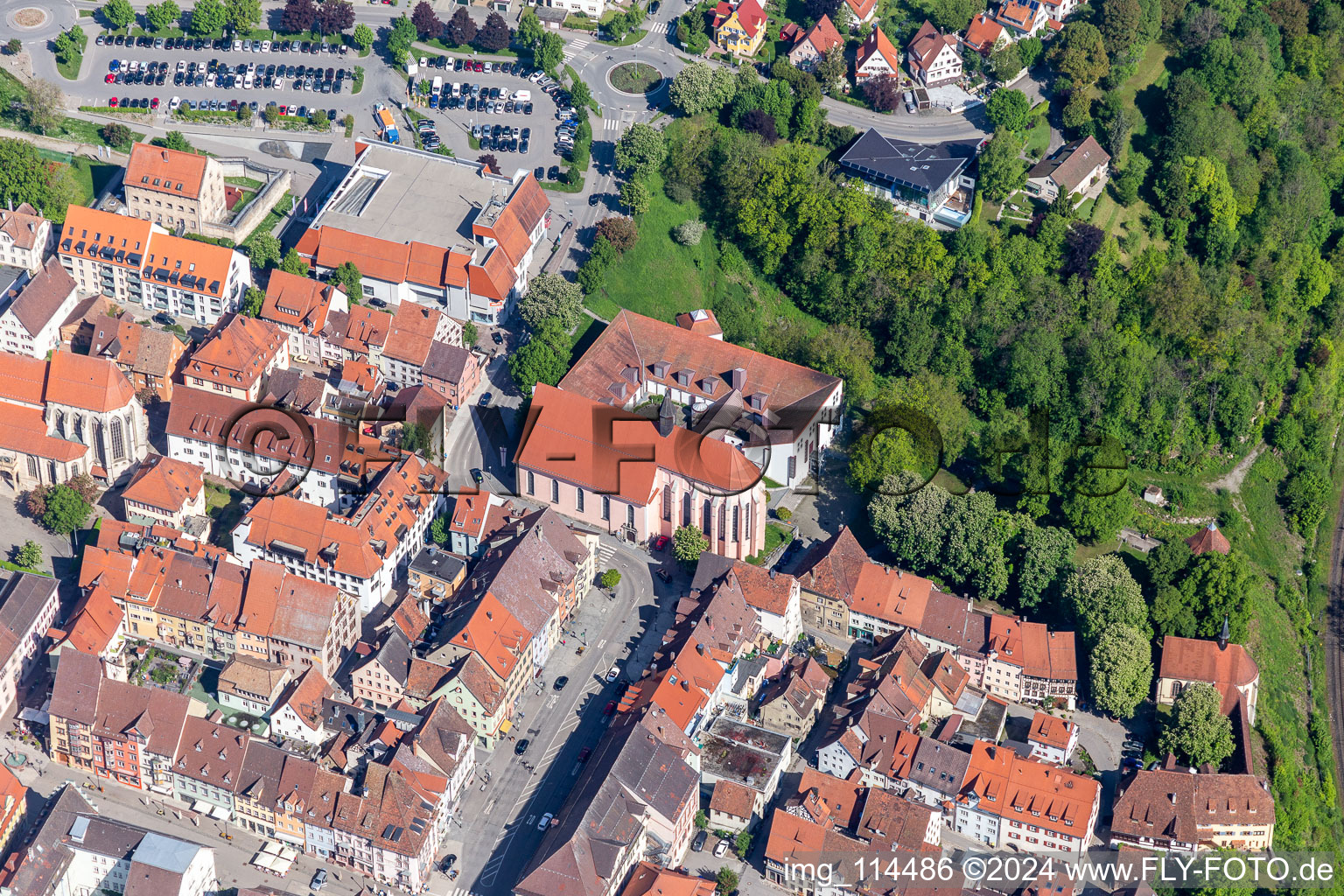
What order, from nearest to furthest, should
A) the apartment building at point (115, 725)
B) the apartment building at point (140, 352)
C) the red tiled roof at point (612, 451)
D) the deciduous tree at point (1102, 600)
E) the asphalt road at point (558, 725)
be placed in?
1. the asphalt road at point (558, 725)
2. the apartment building at point (115, 725)
3. the deciduous tree at point (1102, 600)
4. the red tiled roof at point (612, 451)
5. the apartment building at point (140, 352)

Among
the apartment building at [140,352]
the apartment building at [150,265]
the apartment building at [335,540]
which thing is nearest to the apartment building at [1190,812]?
the apartment building at [335,540]

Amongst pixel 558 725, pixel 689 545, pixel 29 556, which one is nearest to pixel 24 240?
pixel 29 556

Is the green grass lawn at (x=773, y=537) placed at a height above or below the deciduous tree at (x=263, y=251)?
below

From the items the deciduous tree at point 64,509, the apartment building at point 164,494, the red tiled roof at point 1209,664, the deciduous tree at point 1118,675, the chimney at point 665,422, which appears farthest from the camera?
the chimney at point 665,422

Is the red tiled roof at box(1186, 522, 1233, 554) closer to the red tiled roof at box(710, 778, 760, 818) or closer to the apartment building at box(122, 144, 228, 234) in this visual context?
the red tiled roof at box(710, 778, 760, 818)

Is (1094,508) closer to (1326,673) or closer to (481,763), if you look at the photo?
(1326,673)

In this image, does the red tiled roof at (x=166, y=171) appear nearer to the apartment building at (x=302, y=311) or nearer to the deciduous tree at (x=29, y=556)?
the apartment building at (x=302, y=311)

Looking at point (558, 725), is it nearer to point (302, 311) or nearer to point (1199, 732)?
point (302, 311)

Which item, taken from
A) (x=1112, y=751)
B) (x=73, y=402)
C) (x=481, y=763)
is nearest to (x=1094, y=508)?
(x=1112, y=751)
